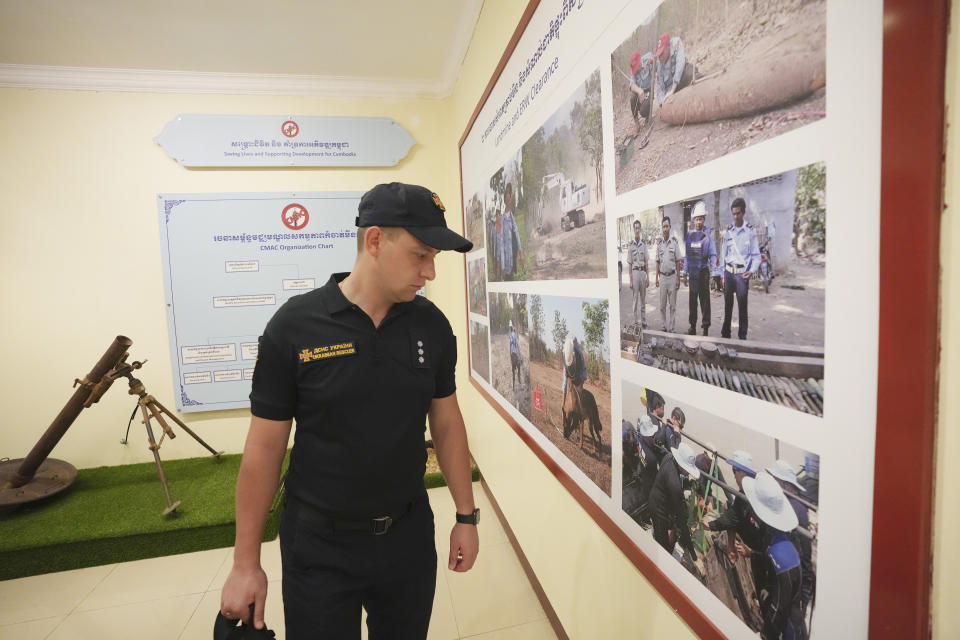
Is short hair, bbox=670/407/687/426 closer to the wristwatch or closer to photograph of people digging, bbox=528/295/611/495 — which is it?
photograph of people digging, bbox=528/295/611/495

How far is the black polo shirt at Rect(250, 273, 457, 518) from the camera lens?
99 centimetres

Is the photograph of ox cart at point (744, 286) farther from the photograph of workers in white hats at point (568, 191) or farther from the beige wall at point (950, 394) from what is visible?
the photograph of workers in white hats at point (568, 191)

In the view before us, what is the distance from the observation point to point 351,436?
3.30ft

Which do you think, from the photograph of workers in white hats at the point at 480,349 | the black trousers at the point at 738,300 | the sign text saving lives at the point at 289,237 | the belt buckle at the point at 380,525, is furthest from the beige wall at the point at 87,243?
the black trousers at the point at 738,300

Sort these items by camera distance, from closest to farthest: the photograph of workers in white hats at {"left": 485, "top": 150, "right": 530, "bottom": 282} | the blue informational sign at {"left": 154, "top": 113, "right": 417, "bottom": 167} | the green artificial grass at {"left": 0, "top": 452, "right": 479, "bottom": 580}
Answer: the photograph of workers in white hats at {"left": 485, "top": 150, "right": 530, "bottom": 282} → the green artificial grass at {"left": 0, "top": 452, "right": 479, "bottom": 580} → the blue informational sign at {"left": 154, "top": 113, "right": 417, "bottom": 167}

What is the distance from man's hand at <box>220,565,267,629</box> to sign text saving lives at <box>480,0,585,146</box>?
1663mm

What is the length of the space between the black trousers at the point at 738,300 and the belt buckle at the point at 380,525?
88 cm

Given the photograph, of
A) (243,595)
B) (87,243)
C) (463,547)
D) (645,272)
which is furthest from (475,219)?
(87,243)

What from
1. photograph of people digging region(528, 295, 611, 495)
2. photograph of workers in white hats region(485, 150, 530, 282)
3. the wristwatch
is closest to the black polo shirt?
the wristwatch

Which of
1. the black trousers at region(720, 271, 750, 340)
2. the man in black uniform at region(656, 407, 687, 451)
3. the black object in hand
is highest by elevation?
the black trousers at region(720, 271, 750, 340)

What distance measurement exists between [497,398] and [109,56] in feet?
11.9

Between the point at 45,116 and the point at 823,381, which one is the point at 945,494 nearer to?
the point at 823,381

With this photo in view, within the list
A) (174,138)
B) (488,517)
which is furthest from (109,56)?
(488,517)

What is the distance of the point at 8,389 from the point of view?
10.3 ft
